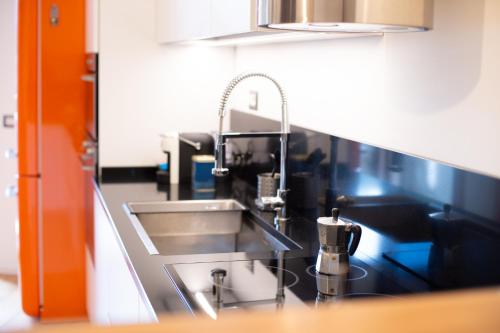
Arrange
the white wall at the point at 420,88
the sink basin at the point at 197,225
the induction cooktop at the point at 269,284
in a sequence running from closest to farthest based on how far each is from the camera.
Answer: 1. the white wall at the point at 420,88
2. the induction cooktop at the point at 269,284
3. the sink basin at the point at 197,225

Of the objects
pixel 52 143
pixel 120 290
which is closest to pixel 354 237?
pixel 120 290

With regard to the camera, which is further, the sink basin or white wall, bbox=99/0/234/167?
white wall, bbox=99/0/234/167

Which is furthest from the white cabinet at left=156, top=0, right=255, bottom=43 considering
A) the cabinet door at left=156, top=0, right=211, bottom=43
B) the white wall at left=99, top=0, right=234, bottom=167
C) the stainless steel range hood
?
the stainless steel range hood

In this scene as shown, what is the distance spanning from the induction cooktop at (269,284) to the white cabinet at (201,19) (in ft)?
2.23

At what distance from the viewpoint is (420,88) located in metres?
1.86

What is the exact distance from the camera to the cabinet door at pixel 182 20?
268 cm

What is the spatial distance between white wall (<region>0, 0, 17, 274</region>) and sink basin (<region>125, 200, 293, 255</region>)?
2.38 meters

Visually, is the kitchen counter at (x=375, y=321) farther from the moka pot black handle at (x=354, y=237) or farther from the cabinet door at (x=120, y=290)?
the cabinet door at (x=120, y=290)

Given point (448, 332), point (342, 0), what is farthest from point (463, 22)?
point (448, 332)

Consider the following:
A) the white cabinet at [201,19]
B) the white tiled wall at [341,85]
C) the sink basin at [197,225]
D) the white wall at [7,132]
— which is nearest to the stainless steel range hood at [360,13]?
the white tiled wall at [341,85]

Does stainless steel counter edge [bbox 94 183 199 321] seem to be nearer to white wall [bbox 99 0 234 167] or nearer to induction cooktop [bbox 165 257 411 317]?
induction cooktop [bbox 165 257 411 317]

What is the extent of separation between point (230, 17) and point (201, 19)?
1.35 feet

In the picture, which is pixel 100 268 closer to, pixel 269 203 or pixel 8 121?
pixel 269 203

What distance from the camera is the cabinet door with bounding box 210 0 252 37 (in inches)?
84.6
